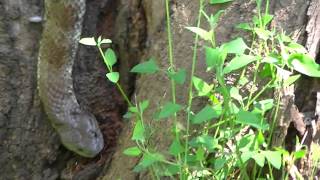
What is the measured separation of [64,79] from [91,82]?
114 mm

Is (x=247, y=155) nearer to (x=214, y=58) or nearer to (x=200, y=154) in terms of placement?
(x=200, y=154)

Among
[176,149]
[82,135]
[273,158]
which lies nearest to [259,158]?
[273,158]

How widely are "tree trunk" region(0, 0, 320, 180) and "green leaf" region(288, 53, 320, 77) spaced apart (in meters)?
0.33

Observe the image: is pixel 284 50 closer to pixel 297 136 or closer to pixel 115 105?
pixel 297 136

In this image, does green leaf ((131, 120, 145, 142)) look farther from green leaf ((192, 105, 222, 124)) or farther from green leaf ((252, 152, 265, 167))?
green leaf ((252, 152, 265, 167))

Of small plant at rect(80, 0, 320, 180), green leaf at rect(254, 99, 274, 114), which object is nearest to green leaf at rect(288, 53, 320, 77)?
small plant at rect(80, 0, 320, 180)

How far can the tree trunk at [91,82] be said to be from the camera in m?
1.54

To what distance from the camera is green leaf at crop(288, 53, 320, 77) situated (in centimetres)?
115

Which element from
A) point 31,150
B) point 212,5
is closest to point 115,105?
point 31,150

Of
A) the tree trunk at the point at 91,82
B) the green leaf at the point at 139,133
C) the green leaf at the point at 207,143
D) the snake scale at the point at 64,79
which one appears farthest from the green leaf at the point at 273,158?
the snake scale at the point at 64,79

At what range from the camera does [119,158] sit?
1.65 m

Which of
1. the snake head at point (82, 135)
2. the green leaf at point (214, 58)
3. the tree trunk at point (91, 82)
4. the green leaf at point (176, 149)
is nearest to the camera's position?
the green leaf at point (214, 58)

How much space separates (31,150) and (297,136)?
2.37 feet

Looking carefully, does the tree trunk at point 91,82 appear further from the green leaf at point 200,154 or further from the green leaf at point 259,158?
the green leaf at point 259,158
